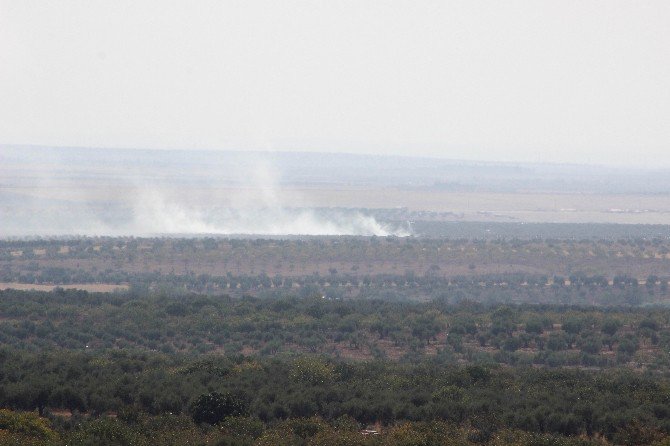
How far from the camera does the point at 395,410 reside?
24578 millimetres

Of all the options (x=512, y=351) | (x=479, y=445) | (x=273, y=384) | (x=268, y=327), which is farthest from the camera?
(x=268, y=327)

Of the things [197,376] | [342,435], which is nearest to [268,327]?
[197,376]

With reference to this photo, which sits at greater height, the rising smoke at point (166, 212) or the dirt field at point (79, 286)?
the dirt field at point (79, 286)

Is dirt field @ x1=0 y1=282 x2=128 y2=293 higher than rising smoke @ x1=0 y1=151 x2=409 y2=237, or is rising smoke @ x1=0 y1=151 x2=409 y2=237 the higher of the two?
dirt field @ x1=0 y1=282 x2=128 y2=293

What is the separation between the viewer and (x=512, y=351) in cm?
3881

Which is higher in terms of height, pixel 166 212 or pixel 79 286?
pixel 79 286

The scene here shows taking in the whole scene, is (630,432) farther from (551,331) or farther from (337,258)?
(337,258)

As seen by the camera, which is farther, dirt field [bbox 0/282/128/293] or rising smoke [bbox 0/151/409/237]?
rising smoke [bbox 0/151/409/237]

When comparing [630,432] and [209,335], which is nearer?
[630,432]

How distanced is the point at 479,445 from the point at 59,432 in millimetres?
8708

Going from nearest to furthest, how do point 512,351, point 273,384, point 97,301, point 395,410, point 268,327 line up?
point 395,410 → point 273,384 → point 512,351 → point 268,327 → point 97,301

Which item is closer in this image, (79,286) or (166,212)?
(79,286)

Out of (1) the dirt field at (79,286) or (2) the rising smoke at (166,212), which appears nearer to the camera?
(1) the dirt field at (79,286)

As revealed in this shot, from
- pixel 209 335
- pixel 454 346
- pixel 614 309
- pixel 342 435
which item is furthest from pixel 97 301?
pixel 342 435
